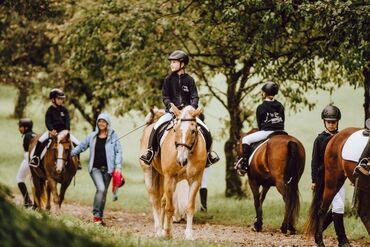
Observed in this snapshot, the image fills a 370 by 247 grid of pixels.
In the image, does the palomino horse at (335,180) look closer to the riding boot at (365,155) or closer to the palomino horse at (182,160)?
the riding boot at (365,155)

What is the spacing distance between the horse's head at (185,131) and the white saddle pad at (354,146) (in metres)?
2.35

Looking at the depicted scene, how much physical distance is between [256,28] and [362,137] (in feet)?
21.3

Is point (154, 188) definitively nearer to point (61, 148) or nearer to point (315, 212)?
point (315, 212)

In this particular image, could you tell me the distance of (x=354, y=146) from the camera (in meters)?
11.4

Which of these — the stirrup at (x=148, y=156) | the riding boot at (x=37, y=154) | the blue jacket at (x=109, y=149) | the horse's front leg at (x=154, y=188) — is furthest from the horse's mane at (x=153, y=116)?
the riding boot at (x=37, y=154)

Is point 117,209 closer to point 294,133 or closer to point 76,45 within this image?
point 76,45

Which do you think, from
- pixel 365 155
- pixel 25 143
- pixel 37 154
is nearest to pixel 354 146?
pixel 365 155

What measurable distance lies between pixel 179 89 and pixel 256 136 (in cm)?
344

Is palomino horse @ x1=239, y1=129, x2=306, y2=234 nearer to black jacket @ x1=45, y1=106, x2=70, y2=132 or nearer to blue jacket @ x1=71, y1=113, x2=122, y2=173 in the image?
blue jacket @ x1=71, y1=113, x2=122, y2=173

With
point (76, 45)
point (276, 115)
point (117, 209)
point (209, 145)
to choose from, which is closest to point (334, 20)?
point (276, 115)

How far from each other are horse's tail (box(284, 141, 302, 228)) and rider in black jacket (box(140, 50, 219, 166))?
225 centimetres

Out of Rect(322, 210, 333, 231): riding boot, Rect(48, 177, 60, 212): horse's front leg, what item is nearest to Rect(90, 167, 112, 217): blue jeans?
Rect(48, 177, 60, 212): horse's front leg

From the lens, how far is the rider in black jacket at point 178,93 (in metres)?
12.9

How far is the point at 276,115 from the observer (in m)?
15.5
